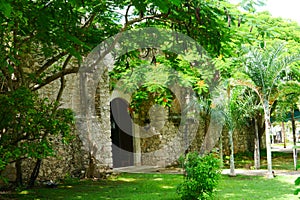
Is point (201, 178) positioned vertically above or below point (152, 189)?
above

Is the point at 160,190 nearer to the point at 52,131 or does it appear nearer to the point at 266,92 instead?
the point at 52,131

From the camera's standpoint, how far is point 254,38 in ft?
22.8

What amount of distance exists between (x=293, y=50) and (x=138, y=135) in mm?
7137

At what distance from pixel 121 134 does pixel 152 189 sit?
6.31 metres

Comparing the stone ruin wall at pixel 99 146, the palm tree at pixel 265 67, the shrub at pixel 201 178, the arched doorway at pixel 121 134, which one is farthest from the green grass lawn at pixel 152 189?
the arched doorway at pixel 121 134

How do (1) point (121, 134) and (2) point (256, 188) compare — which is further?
(1) point (121, 134)

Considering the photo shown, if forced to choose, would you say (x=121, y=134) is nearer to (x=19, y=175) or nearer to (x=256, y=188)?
(x=19, y=175)

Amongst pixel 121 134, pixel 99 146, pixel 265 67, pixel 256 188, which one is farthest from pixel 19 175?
pixel 121 134

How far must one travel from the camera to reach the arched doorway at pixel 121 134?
15.3 metres

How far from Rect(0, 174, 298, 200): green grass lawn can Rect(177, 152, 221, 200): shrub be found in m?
0.93

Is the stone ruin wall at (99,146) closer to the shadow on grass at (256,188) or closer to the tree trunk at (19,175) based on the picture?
the tree trunk at (19,175)

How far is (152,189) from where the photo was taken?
9469mm

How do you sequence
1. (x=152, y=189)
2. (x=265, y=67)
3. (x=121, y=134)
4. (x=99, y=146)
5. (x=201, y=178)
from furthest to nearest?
1. (x=121, y=134)
2. (x=99, y=146)
3. (x=265, y=67)
4. (x=152, y=189)
5. (x=201, y=178)

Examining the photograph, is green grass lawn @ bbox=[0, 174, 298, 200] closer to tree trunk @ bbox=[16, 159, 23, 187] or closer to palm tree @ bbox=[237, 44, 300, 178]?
tree trunk @ bbox=[16, 159, 23, 187]
